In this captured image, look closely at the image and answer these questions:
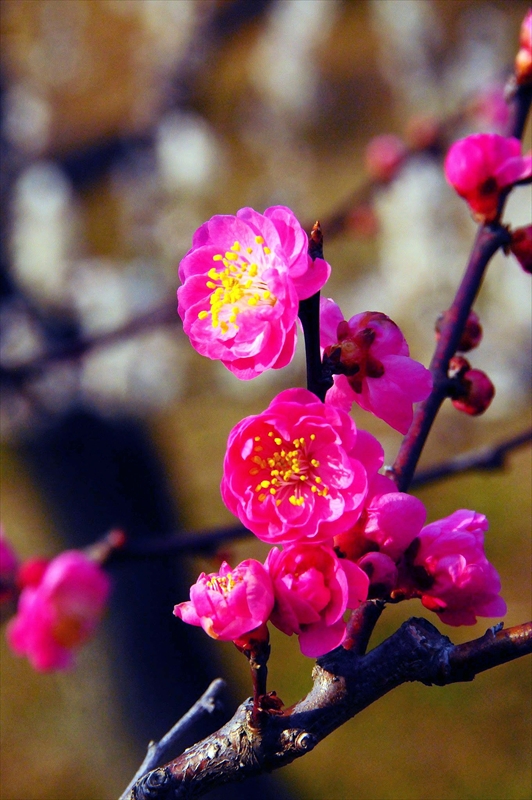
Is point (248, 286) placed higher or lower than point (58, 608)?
higher

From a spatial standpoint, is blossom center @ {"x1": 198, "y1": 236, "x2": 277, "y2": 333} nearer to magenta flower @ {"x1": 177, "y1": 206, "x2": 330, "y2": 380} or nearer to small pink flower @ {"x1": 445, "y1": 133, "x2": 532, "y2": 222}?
magenta flower @ {"x1": 177, "y1": 206, "x2": 330, "y2": 380}

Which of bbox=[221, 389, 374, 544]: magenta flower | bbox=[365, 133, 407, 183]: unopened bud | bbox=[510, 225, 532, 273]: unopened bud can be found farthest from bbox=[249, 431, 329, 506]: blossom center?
bbox=[365, 133, 407, 183]: unopened bud

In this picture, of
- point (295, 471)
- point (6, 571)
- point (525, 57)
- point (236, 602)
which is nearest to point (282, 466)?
point (295, 471)

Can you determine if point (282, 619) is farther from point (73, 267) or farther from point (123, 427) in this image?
point (73, 267)

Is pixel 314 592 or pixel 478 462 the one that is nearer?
pixel 314 592

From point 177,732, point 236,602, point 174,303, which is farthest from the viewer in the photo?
point 174,303

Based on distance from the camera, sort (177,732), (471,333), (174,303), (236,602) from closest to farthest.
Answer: (236,602) < (177,732) < (471,333) < (174,303)

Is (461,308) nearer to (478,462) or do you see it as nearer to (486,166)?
(486,166)
